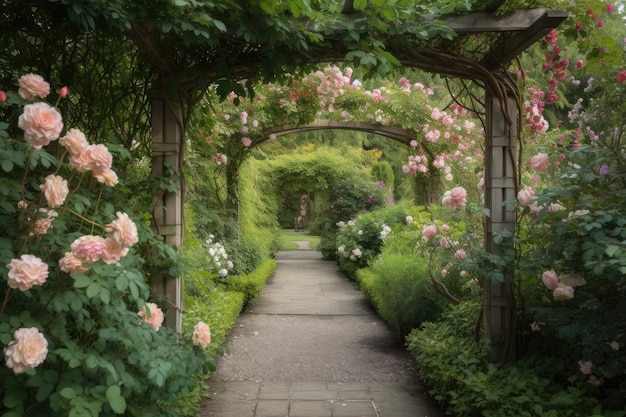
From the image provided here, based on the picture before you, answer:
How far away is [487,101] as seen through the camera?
3566 mm

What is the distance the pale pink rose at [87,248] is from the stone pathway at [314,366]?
1.98 metres

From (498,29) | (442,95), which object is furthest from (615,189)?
(442,95)

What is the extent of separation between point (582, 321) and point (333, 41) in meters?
1.90

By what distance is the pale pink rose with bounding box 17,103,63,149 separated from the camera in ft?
5.88

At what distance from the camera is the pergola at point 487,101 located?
3076 millimetres

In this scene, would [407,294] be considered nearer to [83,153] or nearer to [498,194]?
[498,194]

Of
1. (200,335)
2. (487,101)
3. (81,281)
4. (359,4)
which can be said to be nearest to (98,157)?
(81,281)

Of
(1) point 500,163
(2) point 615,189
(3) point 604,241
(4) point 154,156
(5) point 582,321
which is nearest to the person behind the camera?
(3) point 604,241

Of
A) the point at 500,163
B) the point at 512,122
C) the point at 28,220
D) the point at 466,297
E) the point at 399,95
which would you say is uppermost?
the point at 399,95

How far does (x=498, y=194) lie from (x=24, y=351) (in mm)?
2779

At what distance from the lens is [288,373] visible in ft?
14.6

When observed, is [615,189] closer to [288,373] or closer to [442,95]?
→ [288,373]

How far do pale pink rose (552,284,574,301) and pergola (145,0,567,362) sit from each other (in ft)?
1.87

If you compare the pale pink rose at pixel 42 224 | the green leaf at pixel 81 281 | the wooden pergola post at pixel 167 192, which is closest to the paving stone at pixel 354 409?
the wooden pergola post at pixel 167 192
